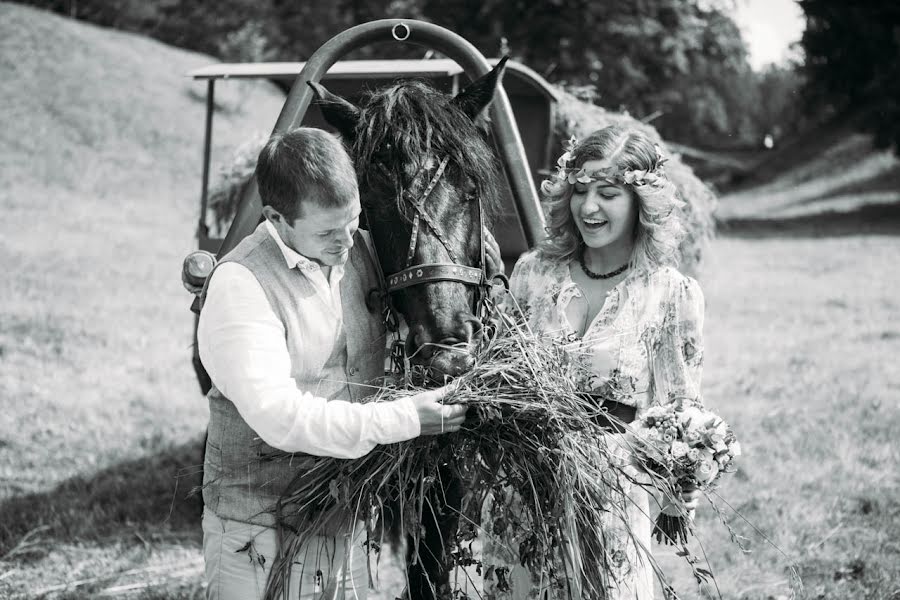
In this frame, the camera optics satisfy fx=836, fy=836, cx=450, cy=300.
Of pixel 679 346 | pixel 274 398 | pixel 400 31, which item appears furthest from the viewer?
pixel 400 31

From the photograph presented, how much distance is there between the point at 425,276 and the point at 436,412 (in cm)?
50

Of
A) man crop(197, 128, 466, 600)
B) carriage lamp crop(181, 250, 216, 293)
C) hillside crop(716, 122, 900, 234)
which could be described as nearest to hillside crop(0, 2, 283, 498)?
carriage lamp crop(181, 250, 216, 293)

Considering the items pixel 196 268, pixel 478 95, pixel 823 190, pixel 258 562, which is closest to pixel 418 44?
pixel 478 95

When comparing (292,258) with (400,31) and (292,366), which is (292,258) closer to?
(292,366)

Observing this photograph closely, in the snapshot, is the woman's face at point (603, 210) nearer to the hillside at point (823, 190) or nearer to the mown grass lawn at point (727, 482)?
the mown grass lawn at point (727, 482)

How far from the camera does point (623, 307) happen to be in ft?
8.49

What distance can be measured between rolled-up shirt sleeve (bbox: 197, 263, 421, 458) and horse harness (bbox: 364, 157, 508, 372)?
1.07 ft

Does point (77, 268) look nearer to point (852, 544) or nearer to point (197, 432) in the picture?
point (197, 432)

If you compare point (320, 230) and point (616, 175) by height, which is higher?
point (616, 175)

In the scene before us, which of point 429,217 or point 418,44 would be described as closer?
point 429,217

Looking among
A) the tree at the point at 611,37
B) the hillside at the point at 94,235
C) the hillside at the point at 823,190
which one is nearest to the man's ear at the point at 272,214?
the hillside at the point at 94,235

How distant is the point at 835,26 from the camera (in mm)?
Answer: 24844

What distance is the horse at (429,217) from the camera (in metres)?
2.35

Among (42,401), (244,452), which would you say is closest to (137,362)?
(42,401)
